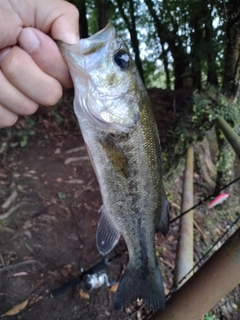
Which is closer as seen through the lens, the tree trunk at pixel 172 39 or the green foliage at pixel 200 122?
the green foliage at pixel 200 122

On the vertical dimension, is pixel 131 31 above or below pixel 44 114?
above

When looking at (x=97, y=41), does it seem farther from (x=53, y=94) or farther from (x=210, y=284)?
(x=210, y=284)

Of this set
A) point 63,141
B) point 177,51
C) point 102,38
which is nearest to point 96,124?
point 102,38

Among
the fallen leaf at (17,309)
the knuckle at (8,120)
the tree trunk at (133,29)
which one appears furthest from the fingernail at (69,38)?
the tree trunk at (133,29)

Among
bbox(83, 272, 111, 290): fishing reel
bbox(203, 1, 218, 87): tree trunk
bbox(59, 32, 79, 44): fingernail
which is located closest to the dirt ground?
bbox(83, 272, 111, 290): fishing reel

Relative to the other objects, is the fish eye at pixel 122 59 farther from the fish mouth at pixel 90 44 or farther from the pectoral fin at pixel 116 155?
the pectoral fin at pixel 116 155

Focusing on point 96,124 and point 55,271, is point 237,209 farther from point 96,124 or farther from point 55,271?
point 96,124

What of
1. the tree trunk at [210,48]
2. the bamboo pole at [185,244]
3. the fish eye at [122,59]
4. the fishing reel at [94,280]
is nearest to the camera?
the fish eye at [122,59]
